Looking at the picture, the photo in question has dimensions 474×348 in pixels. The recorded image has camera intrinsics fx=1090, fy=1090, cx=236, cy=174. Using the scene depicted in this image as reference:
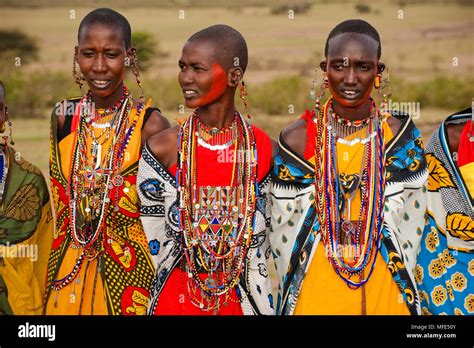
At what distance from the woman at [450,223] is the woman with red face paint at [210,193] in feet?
3.41

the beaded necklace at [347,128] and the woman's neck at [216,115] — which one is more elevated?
the woman's neck at [216,115]

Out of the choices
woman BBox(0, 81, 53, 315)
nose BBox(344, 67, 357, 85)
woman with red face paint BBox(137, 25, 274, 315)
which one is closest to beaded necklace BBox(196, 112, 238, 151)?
woman with red face paint BBox(137, 25, 274, 315)

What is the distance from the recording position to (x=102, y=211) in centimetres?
589

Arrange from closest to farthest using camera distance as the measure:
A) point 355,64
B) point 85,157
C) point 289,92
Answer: point 355,64 < point 85,157 < point 289,92

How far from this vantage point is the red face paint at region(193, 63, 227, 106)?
5652mm

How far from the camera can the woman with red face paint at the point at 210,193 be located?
5664 millimetres

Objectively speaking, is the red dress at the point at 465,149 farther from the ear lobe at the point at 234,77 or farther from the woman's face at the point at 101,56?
the woman's face at the point at 101,56

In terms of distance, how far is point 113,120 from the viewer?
19.9 ft

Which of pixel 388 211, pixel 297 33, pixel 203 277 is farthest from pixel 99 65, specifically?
pixel 297 33

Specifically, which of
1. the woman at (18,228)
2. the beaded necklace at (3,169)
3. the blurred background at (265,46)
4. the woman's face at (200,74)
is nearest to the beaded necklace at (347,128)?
the woman's face at (200,74)

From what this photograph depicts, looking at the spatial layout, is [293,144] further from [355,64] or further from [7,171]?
[7,171]

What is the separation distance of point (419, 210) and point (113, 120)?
175 cm

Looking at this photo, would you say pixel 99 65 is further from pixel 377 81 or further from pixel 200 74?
pixel 377 81
